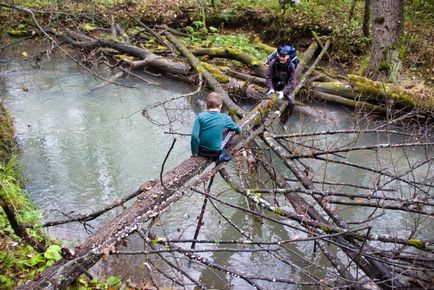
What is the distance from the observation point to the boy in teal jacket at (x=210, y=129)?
4777 millimetres

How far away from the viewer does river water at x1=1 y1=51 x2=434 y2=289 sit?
607cm

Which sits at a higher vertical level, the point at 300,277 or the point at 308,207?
the point at 308,207

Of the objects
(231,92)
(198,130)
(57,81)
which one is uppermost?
(198,130)

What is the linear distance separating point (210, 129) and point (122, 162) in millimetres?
3908

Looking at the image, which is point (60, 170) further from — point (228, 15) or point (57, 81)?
point (228, 15)

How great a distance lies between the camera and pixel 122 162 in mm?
8219

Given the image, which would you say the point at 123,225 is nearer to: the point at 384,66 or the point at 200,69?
the point at 200,69

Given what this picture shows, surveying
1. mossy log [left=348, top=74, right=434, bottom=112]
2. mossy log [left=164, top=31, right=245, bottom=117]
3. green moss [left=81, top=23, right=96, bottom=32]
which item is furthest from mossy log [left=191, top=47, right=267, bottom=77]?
green moss [left=81, top=23, right=96, bottom=32]

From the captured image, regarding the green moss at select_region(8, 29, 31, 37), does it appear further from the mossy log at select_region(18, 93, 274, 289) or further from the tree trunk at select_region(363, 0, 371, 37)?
the mossy log at select_region(18, 93, 274, 289)

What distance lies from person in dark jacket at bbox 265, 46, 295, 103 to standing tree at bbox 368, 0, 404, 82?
4028 millimetres

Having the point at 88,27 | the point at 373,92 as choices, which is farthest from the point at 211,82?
the point at 88,27

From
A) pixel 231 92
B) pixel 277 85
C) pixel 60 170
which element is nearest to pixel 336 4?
pixel 231 92

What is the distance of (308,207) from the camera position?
16.8 feet

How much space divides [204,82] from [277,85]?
8.49 ft
